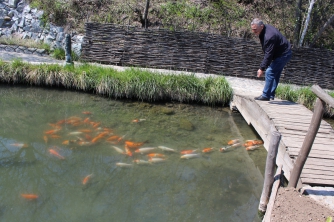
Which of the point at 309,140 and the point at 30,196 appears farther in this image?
the point at 30,196

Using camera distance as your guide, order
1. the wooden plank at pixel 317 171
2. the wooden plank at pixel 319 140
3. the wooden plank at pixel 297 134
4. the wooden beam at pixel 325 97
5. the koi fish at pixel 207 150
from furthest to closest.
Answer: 1. the koi fish at pixel 207 150
2. the wooden plank at pixel 297 134
3. the wooden plank at pixel 319 140
4. the wooden plank at pixel 317 171
5. the wooden beam at pixel 325 97

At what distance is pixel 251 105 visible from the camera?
740 cm

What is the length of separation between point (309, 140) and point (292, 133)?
1.80 m

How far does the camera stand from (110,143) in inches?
263

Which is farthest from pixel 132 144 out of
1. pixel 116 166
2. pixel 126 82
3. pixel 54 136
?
pixel 126 82

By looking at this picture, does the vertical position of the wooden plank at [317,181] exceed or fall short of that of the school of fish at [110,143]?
it exceeds it

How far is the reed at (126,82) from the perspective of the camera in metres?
8.91

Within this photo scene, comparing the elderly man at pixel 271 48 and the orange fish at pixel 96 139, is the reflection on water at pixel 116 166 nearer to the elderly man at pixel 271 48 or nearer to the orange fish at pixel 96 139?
the orange fish at pixel 96 139

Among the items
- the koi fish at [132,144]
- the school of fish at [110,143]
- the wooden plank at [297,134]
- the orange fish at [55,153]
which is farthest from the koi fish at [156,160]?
the wooden plank at [297,134]

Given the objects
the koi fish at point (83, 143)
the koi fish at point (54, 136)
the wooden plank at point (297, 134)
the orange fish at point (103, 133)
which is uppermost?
the wooden plank at point (297, 134)

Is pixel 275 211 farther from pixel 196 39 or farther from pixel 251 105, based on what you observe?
pixel 196 39

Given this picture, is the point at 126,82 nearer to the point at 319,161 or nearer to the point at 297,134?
the point at 297,134

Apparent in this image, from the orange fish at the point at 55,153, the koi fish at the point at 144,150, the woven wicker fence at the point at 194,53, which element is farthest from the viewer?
the woven wicker fence at the point at 194,53

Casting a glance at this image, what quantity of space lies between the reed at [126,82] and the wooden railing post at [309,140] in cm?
481
